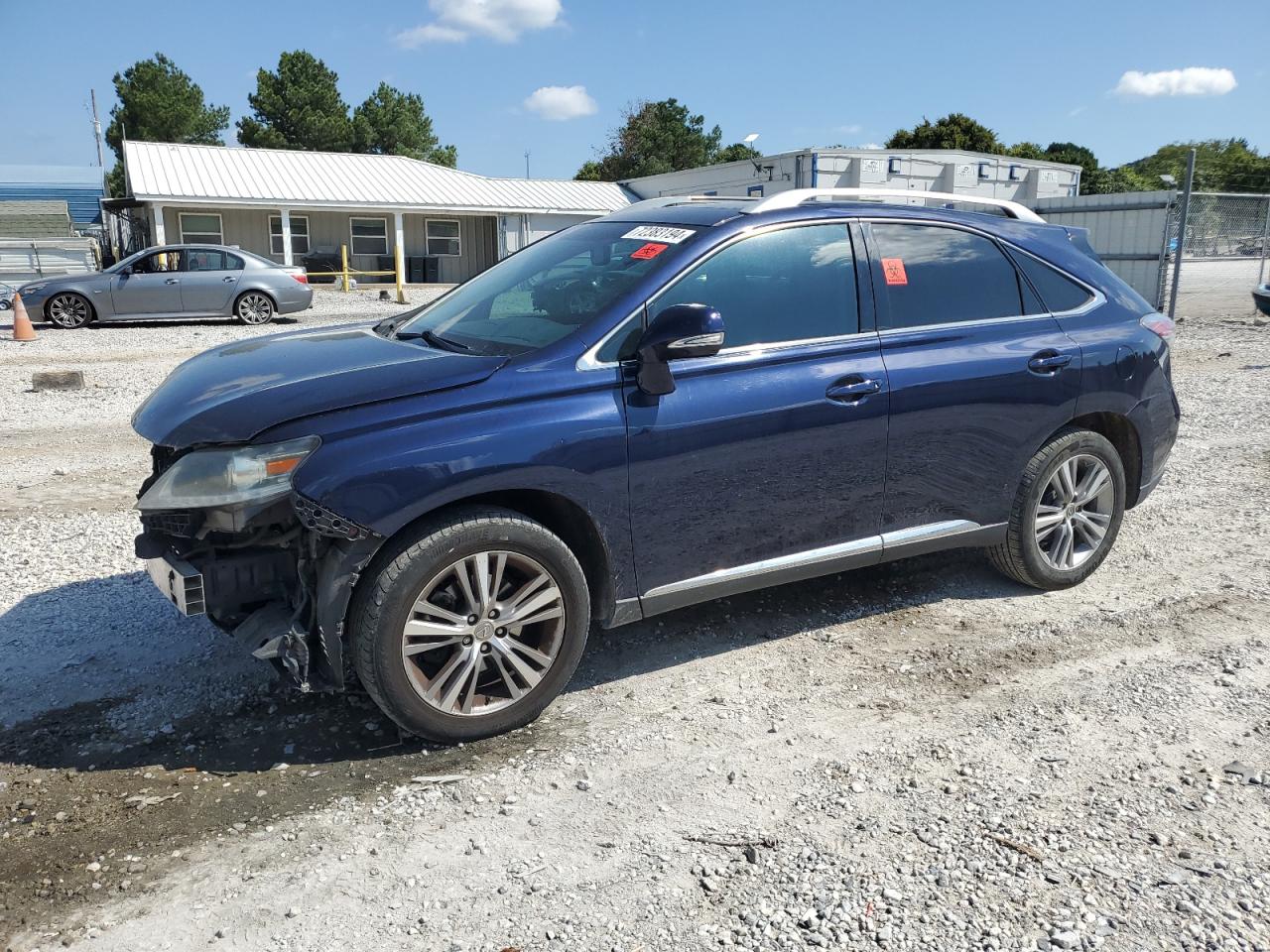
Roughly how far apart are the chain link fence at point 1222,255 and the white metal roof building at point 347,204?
16380 mm

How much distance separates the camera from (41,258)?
25.2m

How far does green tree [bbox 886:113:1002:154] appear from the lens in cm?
5359

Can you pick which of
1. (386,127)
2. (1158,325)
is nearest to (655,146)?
(386,127)

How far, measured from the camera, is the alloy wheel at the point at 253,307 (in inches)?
732

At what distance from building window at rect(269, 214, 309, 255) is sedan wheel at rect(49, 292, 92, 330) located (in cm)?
1531

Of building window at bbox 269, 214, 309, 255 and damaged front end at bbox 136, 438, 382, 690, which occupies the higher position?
building window at bbox 269, 214, 309, 255

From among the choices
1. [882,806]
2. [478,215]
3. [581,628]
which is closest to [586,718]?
[581,628]

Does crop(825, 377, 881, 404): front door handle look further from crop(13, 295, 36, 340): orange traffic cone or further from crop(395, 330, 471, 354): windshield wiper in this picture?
crop(13, 295, 36, 340): orange traffic cone

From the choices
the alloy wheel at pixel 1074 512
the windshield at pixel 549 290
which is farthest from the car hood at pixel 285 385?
the alloy wheel at pixel 1074 512

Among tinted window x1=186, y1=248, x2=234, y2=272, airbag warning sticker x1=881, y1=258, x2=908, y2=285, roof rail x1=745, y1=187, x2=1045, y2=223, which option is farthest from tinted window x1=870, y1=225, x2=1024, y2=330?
tinted window x1=186, y1=248, x2=234, y2=272

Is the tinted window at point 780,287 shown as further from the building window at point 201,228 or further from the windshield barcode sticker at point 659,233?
the building window at point 201,228

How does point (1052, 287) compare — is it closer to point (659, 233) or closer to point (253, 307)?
point (659, 233)

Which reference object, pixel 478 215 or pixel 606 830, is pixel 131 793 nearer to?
pixel 606 830

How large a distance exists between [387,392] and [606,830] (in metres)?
1.62
